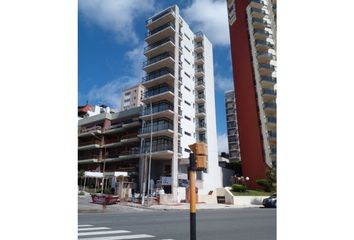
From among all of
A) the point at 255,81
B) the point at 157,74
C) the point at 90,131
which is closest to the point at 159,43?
the point at 157,74

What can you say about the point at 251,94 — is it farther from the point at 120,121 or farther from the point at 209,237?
the point at 209,237

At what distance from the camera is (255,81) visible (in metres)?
41.6

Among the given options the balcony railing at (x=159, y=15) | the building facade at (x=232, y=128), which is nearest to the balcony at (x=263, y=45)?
the balcony railing at (x=159, y=15)

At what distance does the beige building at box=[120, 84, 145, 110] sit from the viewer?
240ft

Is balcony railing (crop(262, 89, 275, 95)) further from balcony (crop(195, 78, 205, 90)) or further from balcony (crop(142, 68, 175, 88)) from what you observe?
balcony (crop(142, 68, 175, 88))

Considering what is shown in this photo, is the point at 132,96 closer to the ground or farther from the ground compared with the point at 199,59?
farther from the ground

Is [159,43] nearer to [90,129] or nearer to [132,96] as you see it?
[90,129]

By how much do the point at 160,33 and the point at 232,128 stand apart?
56.3 m

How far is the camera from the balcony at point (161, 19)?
38.0 m

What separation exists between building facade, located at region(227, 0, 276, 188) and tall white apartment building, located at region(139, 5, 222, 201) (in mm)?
3897

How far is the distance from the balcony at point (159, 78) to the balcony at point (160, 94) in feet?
2.22

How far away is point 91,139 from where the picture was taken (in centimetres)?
4778
